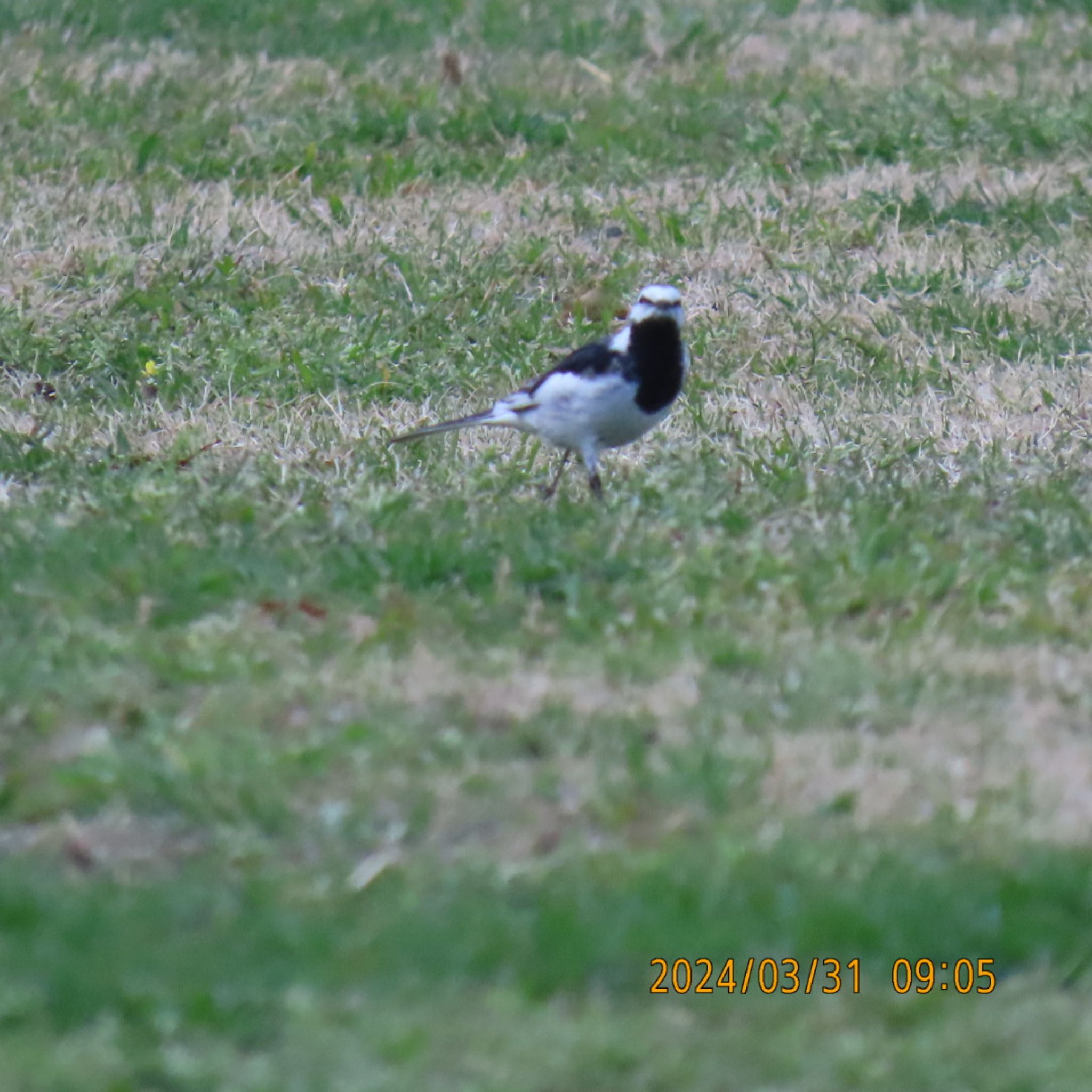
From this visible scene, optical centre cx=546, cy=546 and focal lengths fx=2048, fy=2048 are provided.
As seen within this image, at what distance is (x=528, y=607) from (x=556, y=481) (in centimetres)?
190

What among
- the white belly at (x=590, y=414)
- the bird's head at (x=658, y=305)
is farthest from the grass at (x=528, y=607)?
the bird's head at (x=658, y=305)

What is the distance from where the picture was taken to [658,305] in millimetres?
8352

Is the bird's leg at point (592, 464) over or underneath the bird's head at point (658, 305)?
underneath

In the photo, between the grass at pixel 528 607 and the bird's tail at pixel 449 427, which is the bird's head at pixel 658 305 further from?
the bird's tail at pixel 449 427

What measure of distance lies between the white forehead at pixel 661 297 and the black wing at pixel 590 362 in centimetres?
26

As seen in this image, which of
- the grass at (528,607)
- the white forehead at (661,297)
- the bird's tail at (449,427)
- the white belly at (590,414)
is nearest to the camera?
the grass at (528,607)

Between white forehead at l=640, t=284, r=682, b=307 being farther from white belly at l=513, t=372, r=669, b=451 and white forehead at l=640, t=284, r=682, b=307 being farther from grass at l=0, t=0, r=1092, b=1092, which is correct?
grass at l=0, t=0, r=1092, b=1092

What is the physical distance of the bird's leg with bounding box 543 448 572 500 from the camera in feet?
27.3

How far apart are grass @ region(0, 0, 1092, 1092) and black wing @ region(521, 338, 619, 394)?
489 mm

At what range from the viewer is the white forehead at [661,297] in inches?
328

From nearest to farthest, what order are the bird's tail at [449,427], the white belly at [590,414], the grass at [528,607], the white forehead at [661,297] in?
the grass at [528,607], the white belly at [590,414], the white forehead at [661,297], the bird's tail at [449,427]
